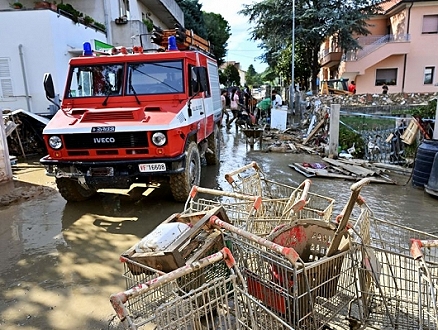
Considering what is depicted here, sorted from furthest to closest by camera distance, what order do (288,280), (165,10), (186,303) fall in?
(165,10) < (288,280) < (186,303)

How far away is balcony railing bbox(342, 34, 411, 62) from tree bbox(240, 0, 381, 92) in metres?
1.06

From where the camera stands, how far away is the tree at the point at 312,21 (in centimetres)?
2394

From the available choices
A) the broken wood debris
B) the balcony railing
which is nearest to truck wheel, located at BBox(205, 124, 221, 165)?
the broken wood debris

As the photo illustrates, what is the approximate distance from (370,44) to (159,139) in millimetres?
26329

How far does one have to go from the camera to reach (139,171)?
→ 199 inches

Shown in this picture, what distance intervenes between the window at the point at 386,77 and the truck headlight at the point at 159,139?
26497 mm

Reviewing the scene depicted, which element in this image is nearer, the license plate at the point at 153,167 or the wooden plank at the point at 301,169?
the license plate at the point at 153,167

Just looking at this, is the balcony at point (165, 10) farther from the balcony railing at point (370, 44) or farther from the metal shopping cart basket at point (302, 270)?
the metal shopping cart basket at point (302, 270)

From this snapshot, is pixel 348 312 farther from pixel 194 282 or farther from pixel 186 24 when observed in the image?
pixel 186 24

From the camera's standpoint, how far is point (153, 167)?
503 cm

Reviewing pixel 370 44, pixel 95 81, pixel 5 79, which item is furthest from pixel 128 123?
pixel 370 44

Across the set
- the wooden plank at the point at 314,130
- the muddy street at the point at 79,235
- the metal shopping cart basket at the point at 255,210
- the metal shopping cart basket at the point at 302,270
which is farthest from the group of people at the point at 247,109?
the metal shopping cart basket at the point at 302,270

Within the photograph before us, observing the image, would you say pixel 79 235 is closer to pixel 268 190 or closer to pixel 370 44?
pixel 268 190

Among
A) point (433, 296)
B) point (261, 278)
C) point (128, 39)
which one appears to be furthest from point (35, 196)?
point (128, 39)
